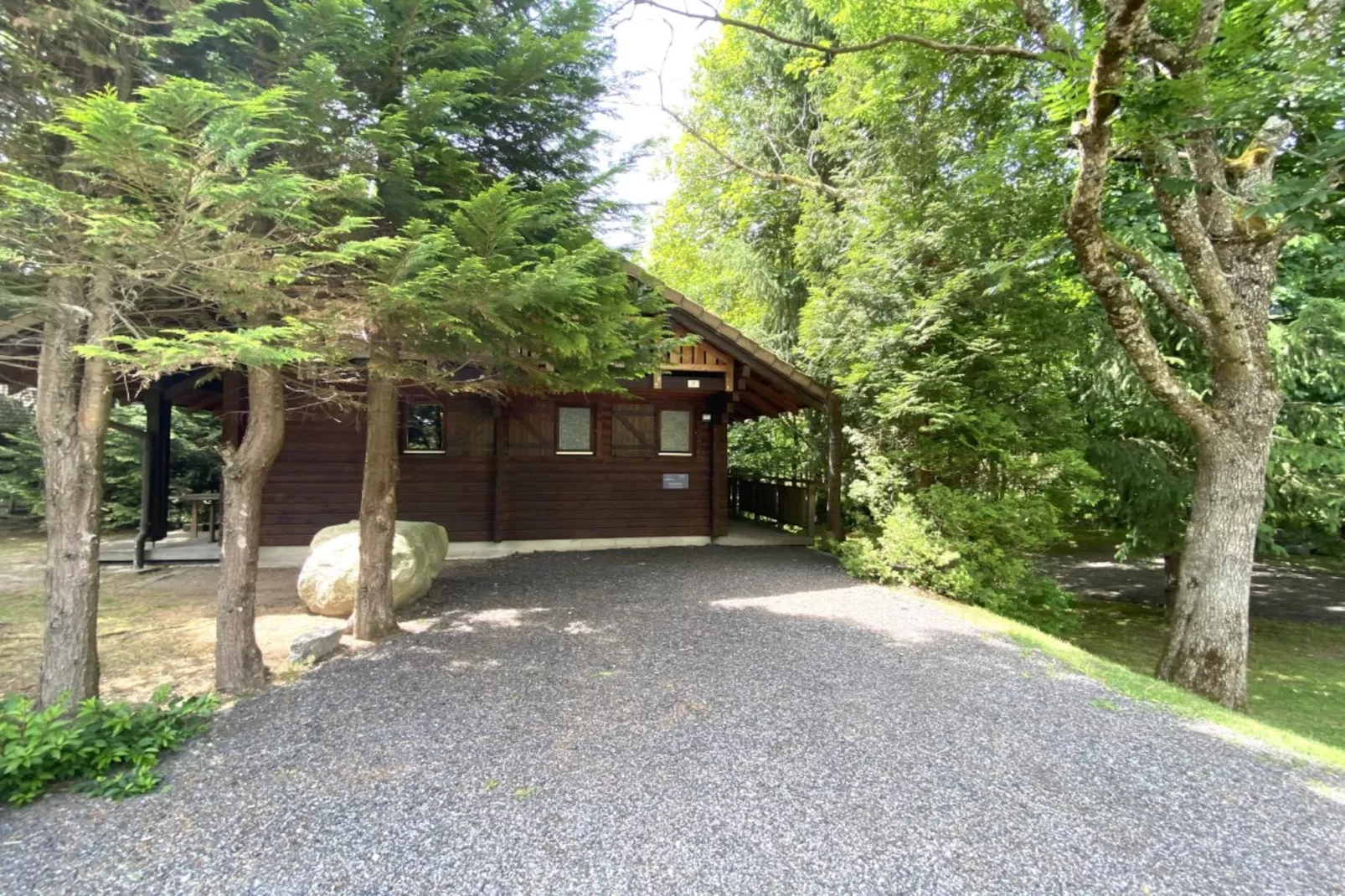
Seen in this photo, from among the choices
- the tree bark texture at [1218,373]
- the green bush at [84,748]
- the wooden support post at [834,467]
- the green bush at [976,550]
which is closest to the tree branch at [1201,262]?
the tree bark texture at [1218,373]

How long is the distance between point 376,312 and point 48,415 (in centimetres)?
192

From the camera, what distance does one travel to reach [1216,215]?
6.29 metres

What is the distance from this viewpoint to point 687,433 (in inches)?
442

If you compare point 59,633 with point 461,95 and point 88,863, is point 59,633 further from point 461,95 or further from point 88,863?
point 461,95

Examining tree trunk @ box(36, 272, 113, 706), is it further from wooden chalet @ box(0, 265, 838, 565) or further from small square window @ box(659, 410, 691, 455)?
small square window @ box(659, 410, 691, 455)

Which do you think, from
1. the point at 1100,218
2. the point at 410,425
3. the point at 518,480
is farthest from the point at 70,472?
the point at 1100,218

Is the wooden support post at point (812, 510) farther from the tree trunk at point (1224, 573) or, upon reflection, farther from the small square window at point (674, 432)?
the tree trunk at point (1224, 573)

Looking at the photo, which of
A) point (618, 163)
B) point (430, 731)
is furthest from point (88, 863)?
point (618, 163)

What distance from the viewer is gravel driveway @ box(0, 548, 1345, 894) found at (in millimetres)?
2445

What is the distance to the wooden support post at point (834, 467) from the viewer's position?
10.0 m

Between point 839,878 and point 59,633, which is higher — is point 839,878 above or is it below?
below

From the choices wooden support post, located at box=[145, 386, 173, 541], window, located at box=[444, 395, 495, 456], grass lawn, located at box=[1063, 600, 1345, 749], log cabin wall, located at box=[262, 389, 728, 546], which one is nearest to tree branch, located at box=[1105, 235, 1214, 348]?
grass lawn, located at box=[1063, 600, 1345, 749]

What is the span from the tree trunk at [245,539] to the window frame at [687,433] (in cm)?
705

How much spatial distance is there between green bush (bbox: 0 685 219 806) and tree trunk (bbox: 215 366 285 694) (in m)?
0.83
